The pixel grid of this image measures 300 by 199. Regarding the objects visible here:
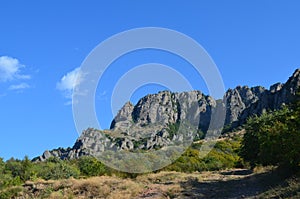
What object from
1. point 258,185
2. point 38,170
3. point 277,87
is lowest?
point 258,185

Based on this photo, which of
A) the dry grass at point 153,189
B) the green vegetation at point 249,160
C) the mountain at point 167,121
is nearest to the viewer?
the green vegetation at point 249,160

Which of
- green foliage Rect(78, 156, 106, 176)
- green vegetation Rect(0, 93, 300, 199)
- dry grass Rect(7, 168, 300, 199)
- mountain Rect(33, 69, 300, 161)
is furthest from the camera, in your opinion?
mountain Rect(33, 69, 300, 161)

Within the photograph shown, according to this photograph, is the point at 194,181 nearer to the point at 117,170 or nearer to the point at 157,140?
the point at 117,170

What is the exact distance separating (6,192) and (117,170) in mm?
21333

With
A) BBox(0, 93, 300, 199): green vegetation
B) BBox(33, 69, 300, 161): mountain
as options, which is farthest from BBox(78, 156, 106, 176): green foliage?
BBox(33, 69, 300, 161): mountain

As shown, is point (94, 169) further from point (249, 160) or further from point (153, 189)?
point (153, 189)

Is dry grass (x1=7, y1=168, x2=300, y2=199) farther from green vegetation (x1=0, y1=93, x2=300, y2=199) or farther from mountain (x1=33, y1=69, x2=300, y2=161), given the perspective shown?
mountain (x1=33, y1=69, x2=300, y2=161)

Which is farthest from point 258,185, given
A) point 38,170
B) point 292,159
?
point 38,170

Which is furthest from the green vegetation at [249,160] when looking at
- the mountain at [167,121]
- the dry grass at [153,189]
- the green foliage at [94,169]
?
the mountain at [167,121]

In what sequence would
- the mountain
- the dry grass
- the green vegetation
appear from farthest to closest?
the mountain < the dry grass < the green vegetation

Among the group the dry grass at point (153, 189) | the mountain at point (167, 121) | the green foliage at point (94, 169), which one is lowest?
the dry grass at point (153, 189)

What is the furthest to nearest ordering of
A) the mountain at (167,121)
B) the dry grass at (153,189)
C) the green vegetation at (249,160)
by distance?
the mountain at (167,121) → the dry grass at (153,189) → the green vegetation at (249,160)

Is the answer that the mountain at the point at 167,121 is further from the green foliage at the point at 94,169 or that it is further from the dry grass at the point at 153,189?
the dry grass at the point at 153,189

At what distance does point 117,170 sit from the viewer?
5544cm
